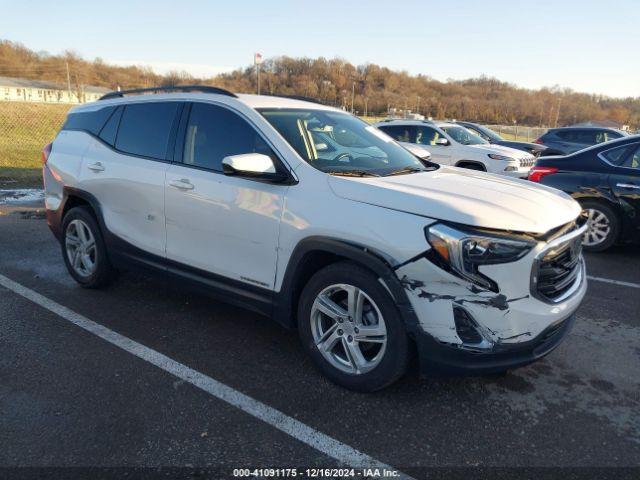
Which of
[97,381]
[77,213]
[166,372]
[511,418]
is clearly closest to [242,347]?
[166,372]

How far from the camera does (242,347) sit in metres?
3.74

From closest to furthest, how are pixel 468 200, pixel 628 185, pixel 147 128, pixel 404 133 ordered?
1. pixel 468 200
2. pixel 147 128
3. pixel 628 185
4. pixel 404 133

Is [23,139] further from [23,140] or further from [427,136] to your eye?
[427,136]

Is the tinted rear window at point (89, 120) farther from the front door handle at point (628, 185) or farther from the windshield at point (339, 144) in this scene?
the front door handle at point (628, 185)

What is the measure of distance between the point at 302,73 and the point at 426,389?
72.2m

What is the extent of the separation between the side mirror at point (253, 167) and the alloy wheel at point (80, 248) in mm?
2281

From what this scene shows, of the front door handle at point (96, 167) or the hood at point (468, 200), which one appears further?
the front door handle at point (96, 167)

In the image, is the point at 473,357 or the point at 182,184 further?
the point at 182,184

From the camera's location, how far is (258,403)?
2.99 m

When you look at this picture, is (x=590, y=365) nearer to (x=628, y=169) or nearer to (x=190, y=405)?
(x=190, y=405)

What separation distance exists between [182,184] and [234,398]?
5.53 ft

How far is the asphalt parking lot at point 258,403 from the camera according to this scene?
100 inches

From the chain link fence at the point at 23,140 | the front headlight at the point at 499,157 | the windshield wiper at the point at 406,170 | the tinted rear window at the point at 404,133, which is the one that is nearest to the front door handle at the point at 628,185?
the windshield wiper at the point at 406,170

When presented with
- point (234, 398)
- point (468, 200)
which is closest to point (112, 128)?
point (234, 398)
